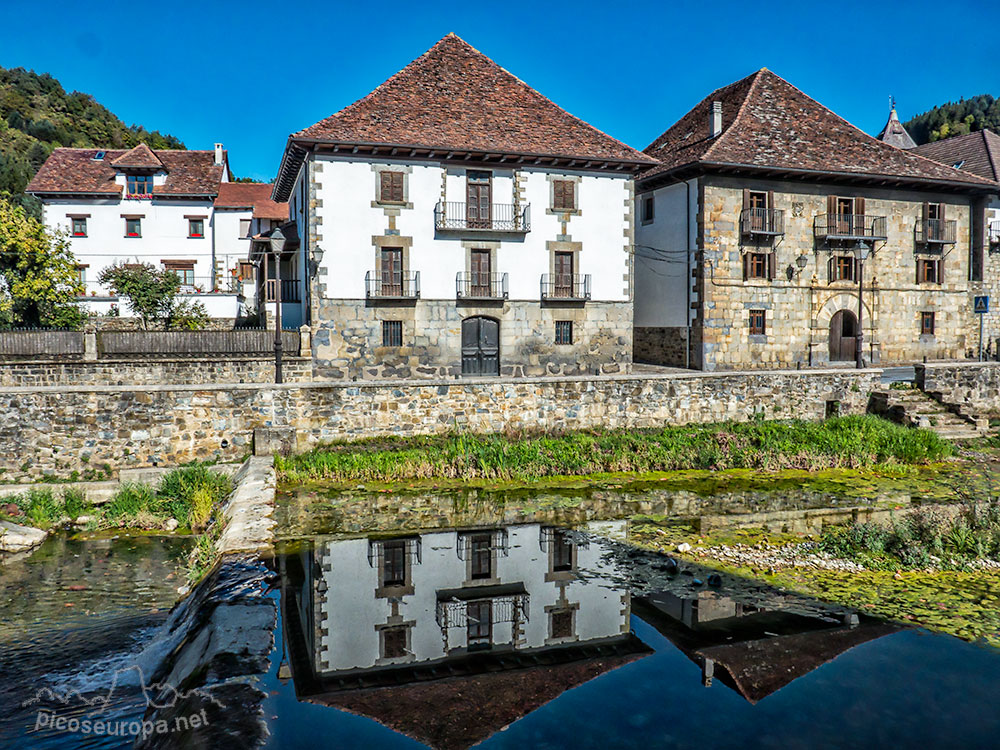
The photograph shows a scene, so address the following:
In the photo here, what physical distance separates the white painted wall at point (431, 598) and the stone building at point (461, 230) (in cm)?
1175

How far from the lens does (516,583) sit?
1048 cm

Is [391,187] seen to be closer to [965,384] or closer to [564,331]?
[564,331]

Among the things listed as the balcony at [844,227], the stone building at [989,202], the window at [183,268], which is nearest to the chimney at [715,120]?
the balcony at [844,227]

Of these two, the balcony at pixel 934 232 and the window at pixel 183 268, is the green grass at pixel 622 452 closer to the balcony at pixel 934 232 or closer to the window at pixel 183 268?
the balcony at pixel 934 232

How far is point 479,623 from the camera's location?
9180 millimetres

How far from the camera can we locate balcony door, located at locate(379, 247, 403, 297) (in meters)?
23.1

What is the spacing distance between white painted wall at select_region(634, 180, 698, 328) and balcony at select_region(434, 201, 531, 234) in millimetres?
6462

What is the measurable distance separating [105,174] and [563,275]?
25.6 meters

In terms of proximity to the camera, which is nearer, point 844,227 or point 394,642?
point 394,642

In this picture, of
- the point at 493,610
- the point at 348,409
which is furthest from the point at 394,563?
the point at 348,409

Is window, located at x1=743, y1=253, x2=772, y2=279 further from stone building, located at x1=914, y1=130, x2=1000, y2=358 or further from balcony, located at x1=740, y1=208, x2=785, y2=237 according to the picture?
stone building, located at x1=914, y1=130, x2=1000, y2=358

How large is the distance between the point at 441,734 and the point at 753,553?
663 cm

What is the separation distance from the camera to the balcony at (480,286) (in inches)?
936

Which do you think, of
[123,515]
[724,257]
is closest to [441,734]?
[123,515]
